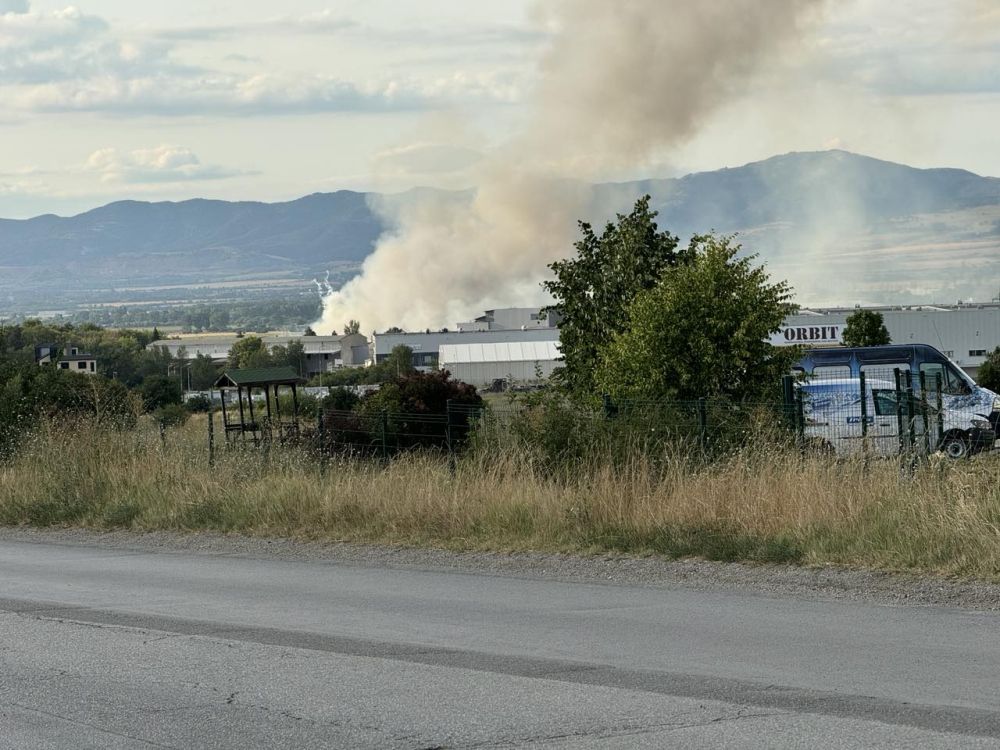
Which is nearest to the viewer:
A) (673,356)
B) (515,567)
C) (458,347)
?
Result: (515,567)

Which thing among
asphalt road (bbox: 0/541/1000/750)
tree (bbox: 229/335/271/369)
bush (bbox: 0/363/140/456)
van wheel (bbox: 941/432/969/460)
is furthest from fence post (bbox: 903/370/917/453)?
tree (bbox: 229/335/271/369)

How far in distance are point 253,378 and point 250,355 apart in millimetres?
99615

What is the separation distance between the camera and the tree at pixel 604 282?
31.2 metres

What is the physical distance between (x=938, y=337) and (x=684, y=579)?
3477 inches

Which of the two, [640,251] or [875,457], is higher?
[640,251]

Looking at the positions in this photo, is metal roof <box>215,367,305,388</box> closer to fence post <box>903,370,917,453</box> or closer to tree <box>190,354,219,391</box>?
fence post <box>903,370,917,453</box>

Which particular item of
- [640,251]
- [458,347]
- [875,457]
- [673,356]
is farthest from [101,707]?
[458,347]

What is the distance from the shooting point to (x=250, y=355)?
127m

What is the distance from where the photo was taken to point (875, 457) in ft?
45.3

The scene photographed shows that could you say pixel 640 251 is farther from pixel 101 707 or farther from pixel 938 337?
pixel 938 337

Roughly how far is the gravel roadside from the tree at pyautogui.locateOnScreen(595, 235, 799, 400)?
33.3ft

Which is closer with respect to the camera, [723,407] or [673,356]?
[723,407]

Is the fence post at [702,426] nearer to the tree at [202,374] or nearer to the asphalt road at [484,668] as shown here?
the asphalt road at [484,668]

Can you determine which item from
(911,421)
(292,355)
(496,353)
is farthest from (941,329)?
(911,421)
